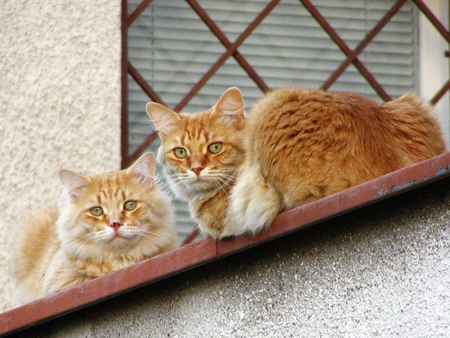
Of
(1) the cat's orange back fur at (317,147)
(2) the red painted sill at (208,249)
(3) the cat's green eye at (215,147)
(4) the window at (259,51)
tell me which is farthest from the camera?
(4) the window at (259,51)

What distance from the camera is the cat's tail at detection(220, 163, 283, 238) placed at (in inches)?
122

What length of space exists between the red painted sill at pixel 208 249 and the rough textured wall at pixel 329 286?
3.8 inches

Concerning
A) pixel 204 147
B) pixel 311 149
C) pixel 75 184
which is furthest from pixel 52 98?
pixel 311 149

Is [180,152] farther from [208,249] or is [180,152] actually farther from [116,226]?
[208,249]

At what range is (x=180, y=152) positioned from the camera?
402 centimetres

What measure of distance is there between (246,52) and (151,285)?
240 centimetres

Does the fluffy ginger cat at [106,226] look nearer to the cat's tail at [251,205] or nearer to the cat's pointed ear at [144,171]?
the cat's pointed ear at [144,171]

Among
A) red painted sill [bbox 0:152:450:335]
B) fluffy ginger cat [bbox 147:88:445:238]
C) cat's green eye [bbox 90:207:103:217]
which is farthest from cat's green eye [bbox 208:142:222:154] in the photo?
red painted sill [bbox 0:152:450:335]

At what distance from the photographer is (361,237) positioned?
2.82 meters

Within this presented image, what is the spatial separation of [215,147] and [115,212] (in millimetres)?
635

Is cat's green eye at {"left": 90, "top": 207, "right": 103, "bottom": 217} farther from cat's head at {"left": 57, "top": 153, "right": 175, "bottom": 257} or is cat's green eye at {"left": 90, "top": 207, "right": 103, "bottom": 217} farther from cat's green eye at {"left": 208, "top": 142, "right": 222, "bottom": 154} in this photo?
cat's green eye at {"left": 208, "top": 142, "right": 222, "bottom": 154}

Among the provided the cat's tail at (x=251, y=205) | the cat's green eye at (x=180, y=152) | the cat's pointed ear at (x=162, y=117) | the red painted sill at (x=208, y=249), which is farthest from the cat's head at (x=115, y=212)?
the cat's tail at (x=251, y=205)

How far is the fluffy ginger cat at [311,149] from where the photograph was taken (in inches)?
121

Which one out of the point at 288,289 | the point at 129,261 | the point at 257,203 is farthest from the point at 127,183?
the point at 288,289
